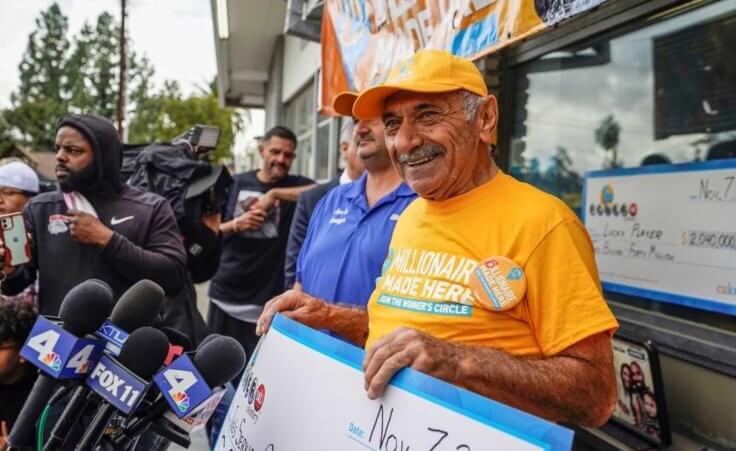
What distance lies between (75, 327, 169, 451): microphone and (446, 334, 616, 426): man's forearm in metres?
0.76

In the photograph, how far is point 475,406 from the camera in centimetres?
113

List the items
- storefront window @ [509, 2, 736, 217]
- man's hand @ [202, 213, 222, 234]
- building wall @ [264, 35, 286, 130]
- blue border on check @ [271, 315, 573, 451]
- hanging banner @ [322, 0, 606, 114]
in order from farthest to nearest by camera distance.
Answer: building wall @ [264, 35, 286, 130] → man's hand @ [202, 213, 222, 234] → storefront window @ [509, 2, 736, 217] → hanging banner @ [322, 0, 606, 114] → blue border on check @ [271, 315, 573, 451]

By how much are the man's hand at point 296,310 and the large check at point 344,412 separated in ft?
0.48

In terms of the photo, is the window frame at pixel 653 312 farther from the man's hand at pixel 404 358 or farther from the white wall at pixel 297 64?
the white wall at pixel 297 64

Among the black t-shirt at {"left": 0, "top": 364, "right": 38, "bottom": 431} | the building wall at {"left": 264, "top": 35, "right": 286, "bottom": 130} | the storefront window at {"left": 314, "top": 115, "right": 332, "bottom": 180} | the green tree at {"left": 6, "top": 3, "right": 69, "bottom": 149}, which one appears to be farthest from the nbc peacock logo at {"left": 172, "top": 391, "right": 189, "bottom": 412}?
the green tree at {"left": 6, "top": 3, "right": 69, "bottom": 149}

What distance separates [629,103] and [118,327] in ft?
10.6

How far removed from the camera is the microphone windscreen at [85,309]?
1.60 metres

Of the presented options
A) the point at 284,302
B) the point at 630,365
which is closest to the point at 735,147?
the point at 630,365

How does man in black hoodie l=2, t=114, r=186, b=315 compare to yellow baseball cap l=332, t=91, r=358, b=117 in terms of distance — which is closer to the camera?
yellow baseball cap l=332, t=91, r=358, b=117

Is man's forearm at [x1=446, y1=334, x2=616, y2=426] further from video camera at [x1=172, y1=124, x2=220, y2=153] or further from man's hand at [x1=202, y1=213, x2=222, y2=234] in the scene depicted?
video camera at [x1=172, y1=124, x2=220, y2=153]

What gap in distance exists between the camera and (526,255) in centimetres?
150

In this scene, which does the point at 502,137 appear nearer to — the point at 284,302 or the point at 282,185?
the point at 282,185

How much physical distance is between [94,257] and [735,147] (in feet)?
9.87

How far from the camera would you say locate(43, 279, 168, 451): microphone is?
151 cm
